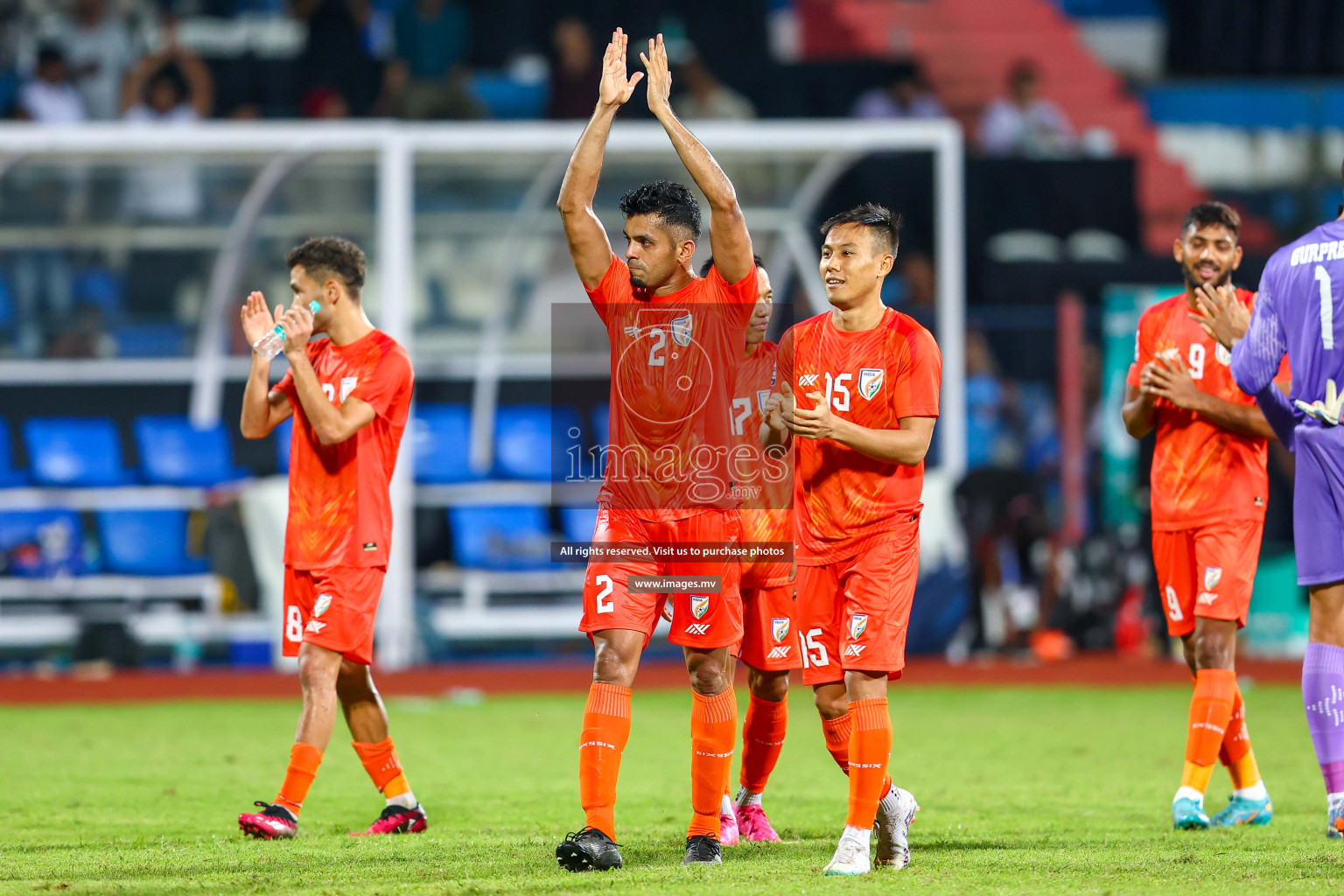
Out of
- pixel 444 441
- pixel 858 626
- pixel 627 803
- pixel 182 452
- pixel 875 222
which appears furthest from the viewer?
pixel 444 441

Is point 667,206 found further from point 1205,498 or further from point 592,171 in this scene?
point 1205,498

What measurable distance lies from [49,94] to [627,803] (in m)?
11.7

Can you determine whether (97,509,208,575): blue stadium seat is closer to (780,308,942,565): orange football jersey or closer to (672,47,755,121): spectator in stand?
(672,47,755,121): spectator in stand

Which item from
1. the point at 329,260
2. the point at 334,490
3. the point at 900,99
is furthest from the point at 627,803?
the point at 900,99

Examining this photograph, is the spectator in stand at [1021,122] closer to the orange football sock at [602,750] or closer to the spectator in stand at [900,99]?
the spectator in stand at [900,99]

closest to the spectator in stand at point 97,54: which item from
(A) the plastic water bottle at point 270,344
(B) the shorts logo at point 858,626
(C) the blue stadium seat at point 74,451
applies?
(C) the blue stadium seat at point 74,451

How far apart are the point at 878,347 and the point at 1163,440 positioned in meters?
1.82

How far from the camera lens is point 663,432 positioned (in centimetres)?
570

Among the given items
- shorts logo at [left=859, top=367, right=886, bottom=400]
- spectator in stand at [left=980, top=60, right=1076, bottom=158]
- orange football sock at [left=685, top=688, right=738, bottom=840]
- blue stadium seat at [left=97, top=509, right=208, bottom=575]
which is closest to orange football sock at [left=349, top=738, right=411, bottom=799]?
orange football sock at [left=685, top=688, right=738, bottom=840]

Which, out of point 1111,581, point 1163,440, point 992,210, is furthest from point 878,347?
point 992,210

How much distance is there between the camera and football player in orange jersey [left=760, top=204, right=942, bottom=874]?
18.0 feet

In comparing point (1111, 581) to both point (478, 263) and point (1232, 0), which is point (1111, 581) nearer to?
point (478, 263)

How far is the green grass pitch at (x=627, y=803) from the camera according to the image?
5.16 metres

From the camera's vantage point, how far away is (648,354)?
5.70 metres
